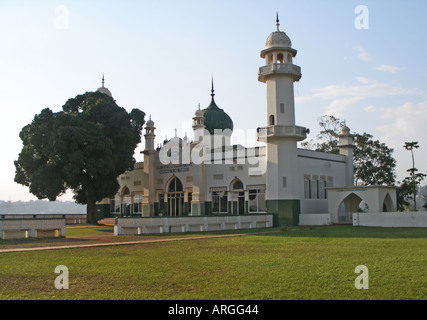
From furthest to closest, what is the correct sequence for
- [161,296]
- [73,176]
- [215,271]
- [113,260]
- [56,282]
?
[73,176]
[113,260]
[215,271]
[56,282]
[161,296]

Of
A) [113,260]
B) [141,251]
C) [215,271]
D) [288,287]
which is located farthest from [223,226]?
[288,287]

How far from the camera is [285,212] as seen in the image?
99.3 feet

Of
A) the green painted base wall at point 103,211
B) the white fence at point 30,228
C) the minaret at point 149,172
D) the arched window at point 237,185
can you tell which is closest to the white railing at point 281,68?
the arched window at point 237,185

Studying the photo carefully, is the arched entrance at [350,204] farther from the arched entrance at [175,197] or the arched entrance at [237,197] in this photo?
the arched entrance at [175,197]

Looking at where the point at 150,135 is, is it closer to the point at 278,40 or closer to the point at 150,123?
the point at 150,123

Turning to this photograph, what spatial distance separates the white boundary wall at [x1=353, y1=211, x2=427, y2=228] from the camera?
85.6ft

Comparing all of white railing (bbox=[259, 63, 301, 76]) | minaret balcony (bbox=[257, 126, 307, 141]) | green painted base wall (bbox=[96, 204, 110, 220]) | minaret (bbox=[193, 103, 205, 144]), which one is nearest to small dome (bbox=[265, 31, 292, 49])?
white railing (bbox=[259, 63, 301, 76])

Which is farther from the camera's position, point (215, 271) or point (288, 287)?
point (215, 271)

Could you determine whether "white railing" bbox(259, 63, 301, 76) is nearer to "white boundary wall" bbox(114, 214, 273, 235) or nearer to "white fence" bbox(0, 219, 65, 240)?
"white boundary wall" bbox(114, 214, 273, 235)

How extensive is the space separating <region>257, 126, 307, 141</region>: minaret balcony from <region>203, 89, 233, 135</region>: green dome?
9.73m

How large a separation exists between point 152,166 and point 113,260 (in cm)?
2704

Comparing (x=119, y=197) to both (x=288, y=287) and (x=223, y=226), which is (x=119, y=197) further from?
(x=288, y=287)
